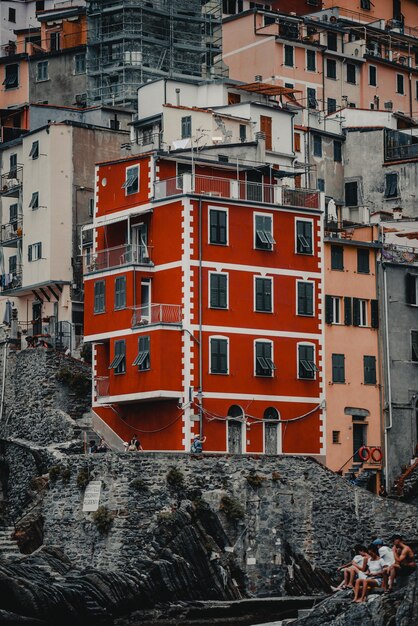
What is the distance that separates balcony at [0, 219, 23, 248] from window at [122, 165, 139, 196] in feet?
38.2

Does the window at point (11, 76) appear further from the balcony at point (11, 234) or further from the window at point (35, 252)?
the window at point (35, 252)

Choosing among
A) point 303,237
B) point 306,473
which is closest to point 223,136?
point 303,237

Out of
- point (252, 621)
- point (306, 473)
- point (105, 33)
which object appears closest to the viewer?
point (252, 621)

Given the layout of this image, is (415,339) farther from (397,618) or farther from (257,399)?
(397,618)

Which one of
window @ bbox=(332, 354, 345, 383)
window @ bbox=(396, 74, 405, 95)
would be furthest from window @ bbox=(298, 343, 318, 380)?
window @ bbox=(396, 74, 405, 95)

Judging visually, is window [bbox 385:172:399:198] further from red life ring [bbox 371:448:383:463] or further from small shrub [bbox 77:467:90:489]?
small shrub [bbox 77:467:90:489]

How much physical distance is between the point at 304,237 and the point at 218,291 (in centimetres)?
570

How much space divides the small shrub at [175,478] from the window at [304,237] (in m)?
13.8

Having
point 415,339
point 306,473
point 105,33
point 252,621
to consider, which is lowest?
point 252,621

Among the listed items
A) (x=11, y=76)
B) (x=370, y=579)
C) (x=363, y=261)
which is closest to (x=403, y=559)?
(x=370, y=579)

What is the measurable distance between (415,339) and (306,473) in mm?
12687

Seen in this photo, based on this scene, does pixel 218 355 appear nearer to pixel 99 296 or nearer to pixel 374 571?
pixel 99 296

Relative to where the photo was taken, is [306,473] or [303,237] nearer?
[306,473]

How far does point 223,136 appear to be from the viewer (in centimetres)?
8662
